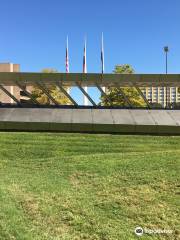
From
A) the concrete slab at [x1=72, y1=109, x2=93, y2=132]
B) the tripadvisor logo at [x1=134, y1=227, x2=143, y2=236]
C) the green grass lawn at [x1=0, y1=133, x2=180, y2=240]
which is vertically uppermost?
the concrete slab at [x1=72, y1=109, x2=93, y2=132]

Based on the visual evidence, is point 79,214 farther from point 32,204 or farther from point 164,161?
point 164,161

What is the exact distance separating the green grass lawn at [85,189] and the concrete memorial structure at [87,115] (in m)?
2.02

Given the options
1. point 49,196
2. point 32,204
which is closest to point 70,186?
point 49,196

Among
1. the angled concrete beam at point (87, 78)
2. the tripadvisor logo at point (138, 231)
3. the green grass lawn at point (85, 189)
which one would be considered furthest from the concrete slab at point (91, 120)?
the tripadvisor logo at point (138, 231)

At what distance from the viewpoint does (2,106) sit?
20312 millimetres

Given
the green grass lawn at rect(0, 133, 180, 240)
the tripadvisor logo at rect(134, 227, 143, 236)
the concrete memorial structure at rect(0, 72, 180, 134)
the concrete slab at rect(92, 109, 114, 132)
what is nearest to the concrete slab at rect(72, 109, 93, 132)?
the concrete memorial structure at rect(0, 72, 180, 134)

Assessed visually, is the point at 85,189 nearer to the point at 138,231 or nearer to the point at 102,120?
the point at 138,231

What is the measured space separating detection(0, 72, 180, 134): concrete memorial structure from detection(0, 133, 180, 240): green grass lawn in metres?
2.02

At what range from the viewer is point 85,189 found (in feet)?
31.0

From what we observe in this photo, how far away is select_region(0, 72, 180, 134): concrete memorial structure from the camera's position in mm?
17219

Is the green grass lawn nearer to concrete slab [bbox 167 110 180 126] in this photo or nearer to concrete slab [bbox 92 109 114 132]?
concrete slab [bbox 92 109 114 132]

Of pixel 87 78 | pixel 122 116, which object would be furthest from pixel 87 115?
pixel 87 78

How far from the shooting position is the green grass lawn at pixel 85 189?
7.15m

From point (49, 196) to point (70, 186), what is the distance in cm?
99
